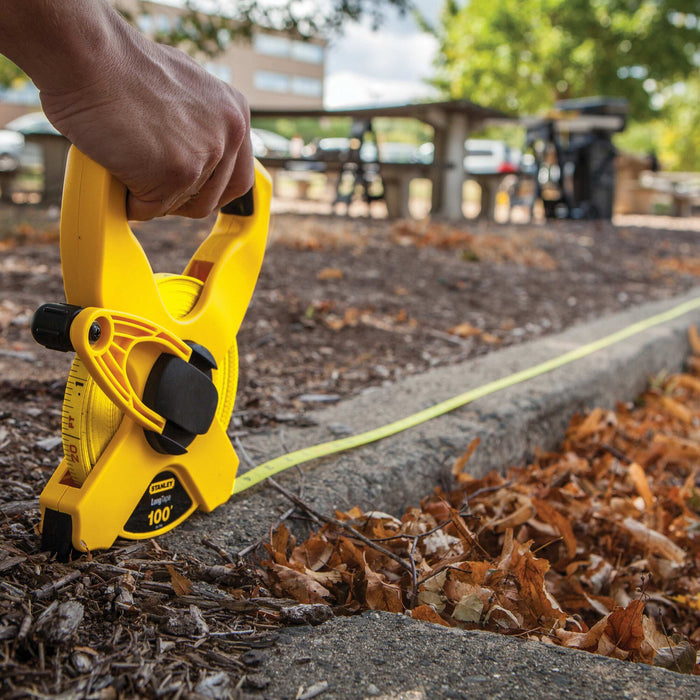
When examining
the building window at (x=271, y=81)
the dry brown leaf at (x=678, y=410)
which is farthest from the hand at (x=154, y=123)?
the building window at (x=271, y=81)

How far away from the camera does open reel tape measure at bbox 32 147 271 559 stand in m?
1.20

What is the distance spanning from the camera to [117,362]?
1246 mm

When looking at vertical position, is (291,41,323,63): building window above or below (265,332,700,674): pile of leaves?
above

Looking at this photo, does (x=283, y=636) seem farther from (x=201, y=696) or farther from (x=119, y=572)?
(x=119, y=572)

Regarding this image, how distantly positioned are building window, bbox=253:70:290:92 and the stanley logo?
53774mm

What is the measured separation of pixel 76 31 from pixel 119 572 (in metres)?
0.89

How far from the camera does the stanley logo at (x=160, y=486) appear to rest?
142 centimetres

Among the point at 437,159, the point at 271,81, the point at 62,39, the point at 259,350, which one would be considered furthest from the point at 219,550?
the point at 271,81

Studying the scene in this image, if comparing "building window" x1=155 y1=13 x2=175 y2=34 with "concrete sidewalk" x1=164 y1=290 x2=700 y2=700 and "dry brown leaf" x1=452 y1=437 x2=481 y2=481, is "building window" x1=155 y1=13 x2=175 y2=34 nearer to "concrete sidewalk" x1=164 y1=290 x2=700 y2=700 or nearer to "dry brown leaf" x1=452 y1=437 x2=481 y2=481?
"concrete sidewalk" x1=164 y1=290 x2=700 y2=700

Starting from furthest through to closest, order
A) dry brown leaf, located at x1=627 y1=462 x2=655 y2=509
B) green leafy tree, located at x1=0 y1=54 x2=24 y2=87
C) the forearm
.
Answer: green leafy tree, located at x1=0 y1=54 x2=24 y2=87
dry brown leaf, located at x1=627 y1=462 x2=655 y2=509
the forearm

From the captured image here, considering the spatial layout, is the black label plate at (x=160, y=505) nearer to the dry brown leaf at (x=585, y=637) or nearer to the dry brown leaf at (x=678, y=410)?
the dry brown leaf at (x=585, y=637)

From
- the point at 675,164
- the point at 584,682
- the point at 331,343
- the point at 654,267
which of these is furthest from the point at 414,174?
the point at 675,164

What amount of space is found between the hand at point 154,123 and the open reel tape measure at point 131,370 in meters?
0.05

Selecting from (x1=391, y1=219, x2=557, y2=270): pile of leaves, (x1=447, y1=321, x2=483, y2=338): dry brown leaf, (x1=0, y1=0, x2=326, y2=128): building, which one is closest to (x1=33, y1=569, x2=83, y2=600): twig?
(x1=447, y1=321, x2=483, y2=338): dry brown leaf
